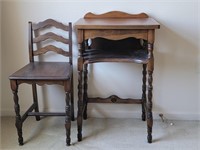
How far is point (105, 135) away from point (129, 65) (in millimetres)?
652

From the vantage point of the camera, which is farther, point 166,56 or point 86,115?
point 86,115

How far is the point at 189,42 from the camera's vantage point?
2.09 metres

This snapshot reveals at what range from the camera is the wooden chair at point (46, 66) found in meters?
1.76

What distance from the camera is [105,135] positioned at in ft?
6.62

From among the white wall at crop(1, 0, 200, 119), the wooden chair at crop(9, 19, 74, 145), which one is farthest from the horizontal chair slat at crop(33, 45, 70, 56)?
the white wall at crop(1, 0, 200, 119)

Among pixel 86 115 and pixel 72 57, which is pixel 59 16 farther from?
pixel 86 115

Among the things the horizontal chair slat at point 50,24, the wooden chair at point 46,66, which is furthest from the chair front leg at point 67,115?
the horizontal chair slat at point 50,24

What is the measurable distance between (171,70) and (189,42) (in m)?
0.29

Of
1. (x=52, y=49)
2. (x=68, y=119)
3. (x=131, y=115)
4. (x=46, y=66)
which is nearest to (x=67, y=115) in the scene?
(x=68, y=119)

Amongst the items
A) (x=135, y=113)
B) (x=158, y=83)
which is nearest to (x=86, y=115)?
(x=135, y=113)

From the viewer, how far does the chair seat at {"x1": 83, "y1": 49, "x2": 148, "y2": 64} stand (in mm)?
Result: 1748

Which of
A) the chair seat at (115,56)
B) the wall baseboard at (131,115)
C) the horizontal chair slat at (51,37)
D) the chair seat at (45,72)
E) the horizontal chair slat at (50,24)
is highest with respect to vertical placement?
the horizontal chair slat at (50,24)

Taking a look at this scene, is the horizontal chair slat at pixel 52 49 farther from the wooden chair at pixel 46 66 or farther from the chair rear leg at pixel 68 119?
the chair rear leg at pixel 68 119

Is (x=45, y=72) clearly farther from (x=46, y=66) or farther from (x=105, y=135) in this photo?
(x=105, y=135)
